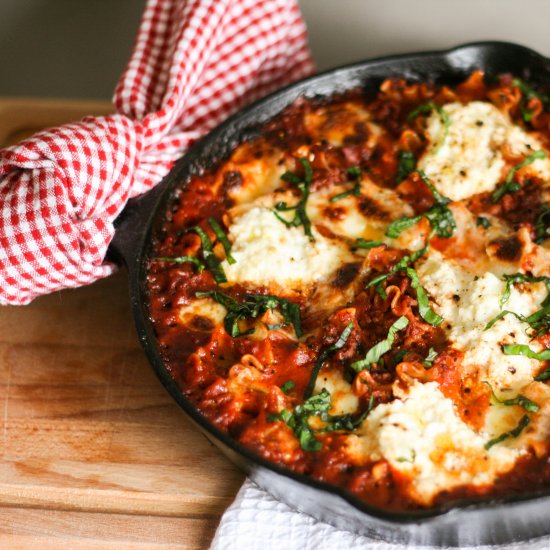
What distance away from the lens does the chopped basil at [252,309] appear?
2754 millimetres

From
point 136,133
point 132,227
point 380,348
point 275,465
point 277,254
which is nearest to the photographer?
point 275,465

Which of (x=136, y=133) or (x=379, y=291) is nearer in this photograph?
(x=379, y=291)

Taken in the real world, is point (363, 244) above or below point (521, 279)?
below

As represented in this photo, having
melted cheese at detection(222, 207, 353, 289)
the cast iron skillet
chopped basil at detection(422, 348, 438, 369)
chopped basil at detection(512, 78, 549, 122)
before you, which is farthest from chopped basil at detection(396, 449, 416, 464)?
chopped basil at detection(512, 78, 549, 122)

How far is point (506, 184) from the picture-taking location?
3.09m

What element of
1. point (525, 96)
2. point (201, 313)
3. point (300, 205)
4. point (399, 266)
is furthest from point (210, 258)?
point (525, 96)

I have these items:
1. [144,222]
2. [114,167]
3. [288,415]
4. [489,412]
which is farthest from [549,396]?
[114,167]

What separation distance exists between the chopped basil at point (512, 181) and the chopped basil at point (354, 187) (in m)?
0.51

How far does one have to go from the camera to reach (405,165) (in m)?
3.21

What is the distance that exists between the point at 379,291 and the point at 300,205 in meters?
0.50

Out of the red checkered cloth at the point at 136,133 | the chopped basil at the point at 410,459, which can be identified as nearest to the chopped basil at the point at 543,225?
the chopped basil at the point at 410,459

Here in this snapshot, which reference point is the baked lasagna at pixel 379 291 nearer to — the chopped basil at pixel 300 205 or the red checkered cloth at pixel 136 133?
the chopped basil at pixel 300 205

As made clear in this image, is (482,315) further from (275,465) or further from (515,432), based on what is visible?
(275,465)

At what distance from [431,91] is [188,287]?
1.42m
